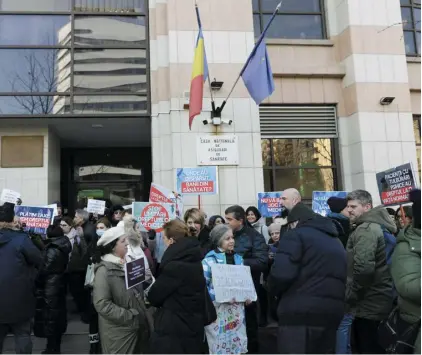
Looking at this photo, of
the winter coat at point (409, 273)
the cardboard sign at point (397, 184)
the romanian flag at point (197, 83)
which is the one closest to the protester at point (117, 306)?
the winter coat at point (409, 273)

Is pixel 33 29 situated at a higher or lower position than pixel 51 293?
higher

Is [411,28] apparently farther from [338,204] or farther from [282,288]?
[282,288]

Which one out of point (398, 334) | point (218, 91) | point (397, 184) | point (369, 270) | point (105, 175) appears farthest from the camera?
point (105, 175)

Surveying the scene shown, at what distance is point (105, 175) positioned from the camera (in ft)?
38.7

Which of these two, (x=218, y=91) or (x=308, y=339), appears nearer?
(x=308, y=339)

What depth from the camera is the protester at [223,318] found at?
4273mm

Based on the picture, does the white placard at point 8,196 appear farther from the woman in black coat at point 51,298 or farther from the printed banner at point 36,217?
the woman in black coat at point 51,298

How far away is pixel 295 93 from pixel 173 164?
134 inches

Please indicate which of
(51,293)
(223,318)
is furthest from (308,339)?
(51,293)

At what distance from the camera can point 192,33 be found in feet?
30.0

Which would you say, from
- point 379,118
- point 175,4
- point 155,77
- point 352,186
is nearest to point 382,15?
point 379,118

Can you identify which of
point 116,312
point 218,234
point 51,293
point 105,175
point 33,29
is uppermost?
point 33,29

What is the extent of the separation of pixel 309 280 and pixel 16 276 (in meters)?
3.18

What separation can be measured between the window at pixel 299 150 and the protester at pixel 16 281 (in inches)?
234
